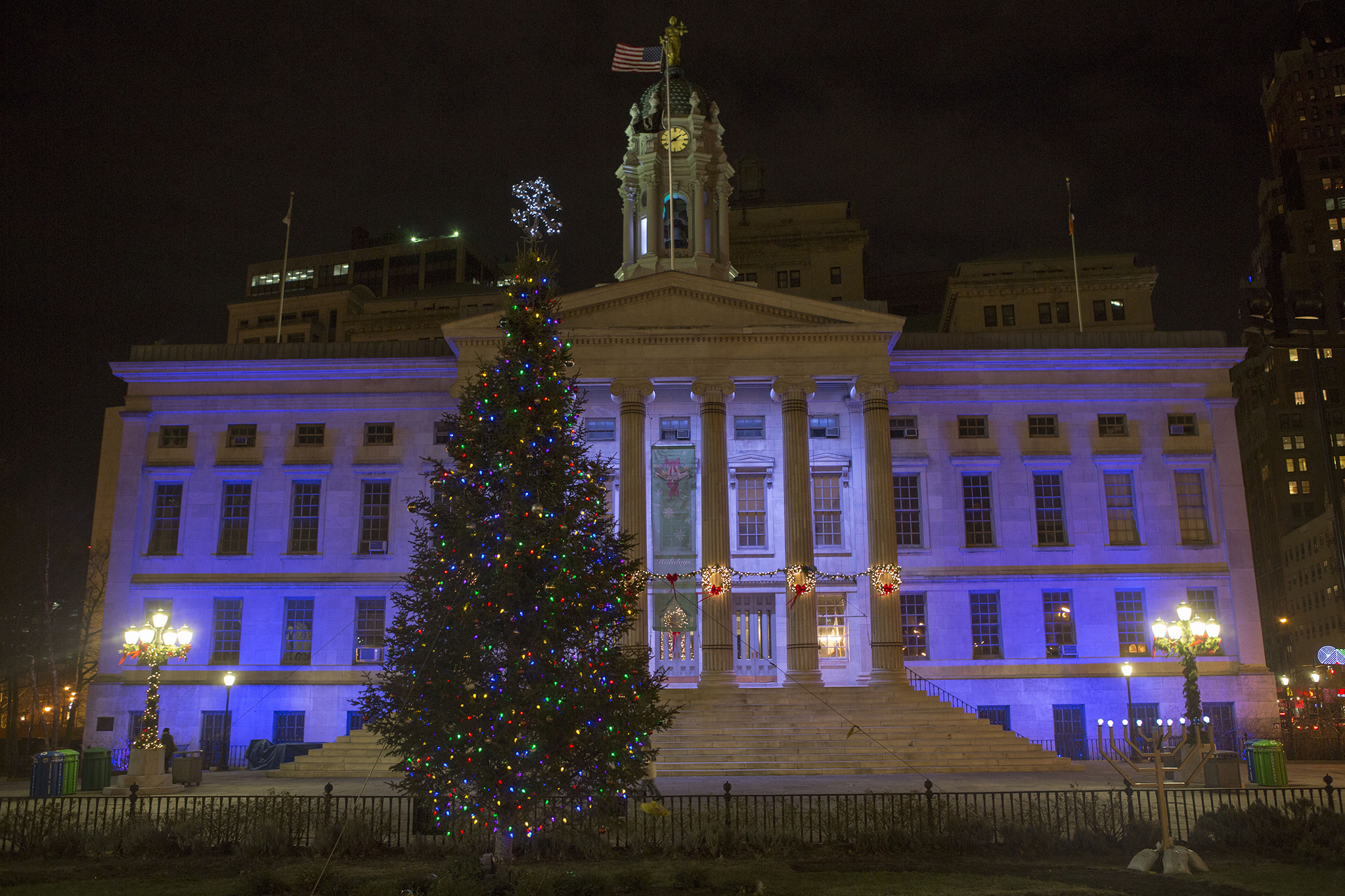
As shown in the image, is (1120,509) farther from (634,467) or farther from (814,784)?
(814,784)

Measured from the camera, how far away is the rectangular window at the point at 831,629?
4103 cm

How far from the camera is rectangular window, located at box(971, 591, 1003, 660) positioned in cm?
4091

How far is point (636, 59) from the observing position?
4156 cm

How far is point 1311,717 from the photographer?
50.2 metres

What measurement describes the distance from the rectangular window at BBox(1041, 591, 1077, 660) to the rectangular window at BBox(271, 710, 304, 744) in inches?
1143

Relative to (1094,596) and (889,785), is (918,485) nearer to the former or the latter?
(1094,596)

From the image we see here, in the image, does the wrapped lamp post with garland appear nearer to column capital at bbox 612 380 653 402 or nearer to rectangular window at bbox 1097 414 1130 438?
column capital at bbox 612 380 653 402

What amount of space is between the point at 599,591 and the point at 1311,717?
47.3 m

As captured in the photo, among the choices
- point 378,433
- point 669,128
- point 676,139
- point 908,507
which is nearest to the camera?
point 908,507

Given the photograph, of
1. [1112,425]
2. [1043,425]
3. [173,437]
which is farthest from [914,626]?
[173,437]

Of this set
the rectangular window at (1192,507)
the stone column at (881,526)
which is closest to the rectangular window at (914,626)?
the stone column at (881,526)

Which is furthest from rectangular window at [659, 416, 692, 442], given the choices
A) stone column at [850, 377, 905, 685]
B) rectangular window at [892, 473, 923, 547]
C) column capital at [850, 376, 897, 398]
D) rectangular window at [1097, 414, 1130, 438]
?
rectangular window at [1097, 414, 1130, 438]

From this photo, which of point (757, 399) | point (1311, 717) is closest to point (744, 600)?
point (757, 399)

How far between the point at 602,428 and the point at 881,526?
1177cm
